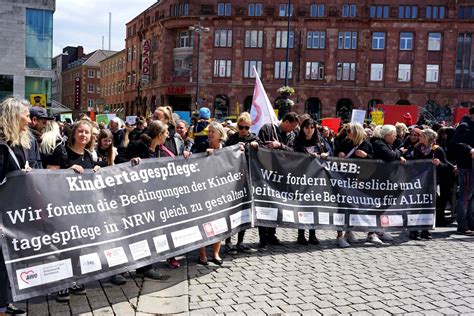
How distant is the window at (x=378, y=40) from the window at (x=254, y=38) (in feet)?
41.0

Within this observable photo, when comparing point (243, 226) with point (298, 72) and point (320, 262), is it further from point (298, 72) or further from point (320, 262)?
point (298, 72)

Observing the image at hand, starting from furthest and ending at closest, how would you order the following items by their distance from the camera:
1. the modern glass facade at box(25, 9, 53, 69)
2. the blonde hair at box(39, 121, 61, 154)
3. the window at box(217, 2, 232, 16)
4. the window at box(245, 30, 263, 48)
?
1. the window at box(217, 2, 232, 16)
2. the window at box(245, 30, 263, 48)
3. the modern glass facade at box(25, 9, 53, 69)
4. the blonde hair at box(39, 121, 61, 154)

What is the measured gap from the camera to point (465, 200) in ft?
30.4

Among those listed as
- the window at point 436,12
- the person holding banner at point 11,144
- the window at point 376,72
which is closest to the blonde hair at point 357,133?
the person holding banner at point 11,144

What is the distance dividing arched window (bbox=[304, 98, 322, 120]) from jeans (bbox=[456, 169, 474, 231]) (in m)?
45.5

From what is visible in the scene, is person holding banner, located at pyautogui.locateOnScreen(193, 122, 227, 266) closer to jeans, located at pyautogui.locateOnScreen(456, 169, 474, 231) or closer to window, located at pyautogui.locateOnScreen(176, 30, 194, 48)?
jeans, located at pyautogui.locateOnScreen(456, 169, 474, 231)

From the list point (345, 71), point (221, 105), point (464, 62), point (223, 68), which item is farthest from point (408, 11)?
point (221, 105)

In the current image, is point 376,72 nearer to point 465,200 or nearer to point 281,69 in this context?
point 281,69

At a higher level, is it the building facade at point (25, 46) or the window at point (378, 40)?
the window at point (378, 40)

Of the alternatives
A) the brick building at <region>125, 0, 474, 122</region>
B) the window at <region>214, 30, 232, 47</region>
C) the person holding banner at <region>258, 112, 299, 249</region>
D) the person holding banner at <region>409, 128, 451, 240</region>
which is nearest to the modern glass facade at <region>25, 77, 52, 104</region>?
the brick building at <region>125, 0, 474, 122</region>

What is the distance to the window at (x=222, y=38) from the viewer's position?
5562 cm

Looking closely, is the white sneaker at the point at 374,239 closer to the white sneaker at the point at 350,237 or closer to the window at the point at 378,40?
the white sneaker at the point at 350,237

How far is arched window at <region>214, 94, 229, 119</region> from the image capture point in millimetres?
55219

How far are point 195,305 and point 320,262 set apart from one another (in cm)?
241
